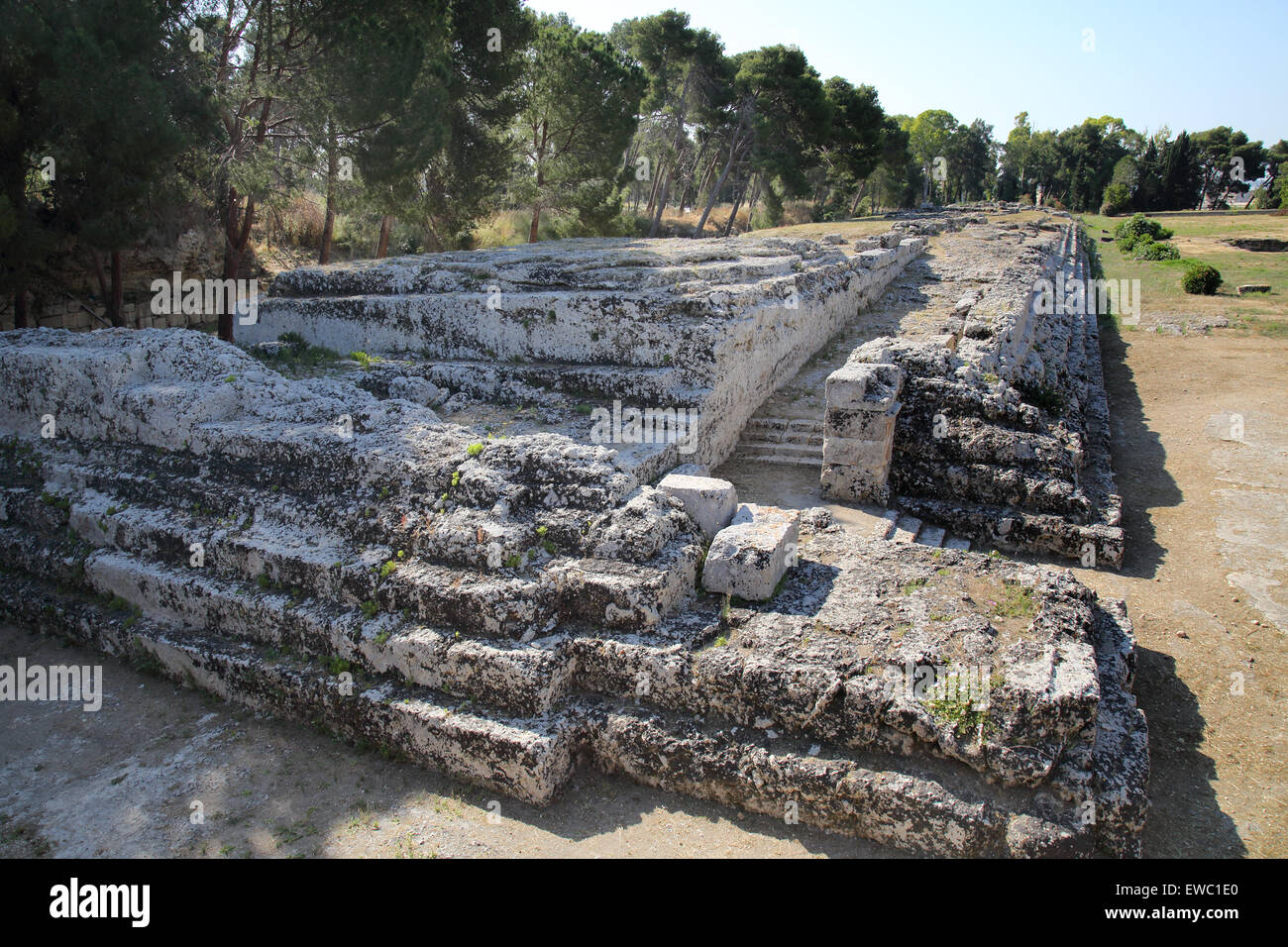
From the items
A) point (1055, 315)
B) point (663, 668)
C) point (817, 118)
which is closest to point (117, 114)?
point (663, 668)

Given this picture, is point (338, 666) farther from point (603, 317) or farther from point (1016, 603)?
point (603, 317)

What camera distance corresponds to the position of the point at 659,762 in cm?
357

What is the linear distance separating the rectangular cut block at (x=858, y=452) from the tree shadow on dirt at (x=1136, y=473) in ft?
6.47

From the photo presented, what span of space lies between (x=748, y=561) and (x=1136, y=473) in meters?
6.14

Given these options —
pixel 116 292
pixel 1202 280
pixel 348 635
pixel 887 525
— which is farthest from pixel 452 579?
pixel 1202 280

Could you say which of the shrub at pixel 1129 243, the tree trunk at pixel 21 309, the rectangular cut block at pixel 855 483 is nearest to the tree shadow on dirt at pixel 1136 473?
the rectangular cut block at pixel 855 483

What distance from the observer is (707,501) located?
4480 mm

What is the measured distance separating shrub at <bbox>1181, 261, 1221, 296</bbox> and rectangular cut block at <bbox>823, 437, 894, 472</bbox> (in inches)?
686

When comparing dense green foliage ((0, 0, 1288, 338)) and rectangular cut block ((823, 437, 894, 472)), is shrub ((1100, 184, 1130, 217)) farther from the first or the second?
rectangular cut block ((823, 437, 894, 472))

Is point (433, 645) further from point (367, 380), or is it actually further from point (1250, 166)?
point (1250, 166)

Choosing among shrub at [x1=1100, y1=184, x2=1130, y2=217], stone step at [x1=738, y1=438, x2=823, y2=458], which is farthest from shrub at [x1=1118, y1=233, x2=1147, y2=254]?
stone step at [x1=738, y1=438, x2=823, y2=458]

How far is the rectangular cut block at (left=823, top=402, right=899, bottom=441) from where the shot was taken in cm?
609
